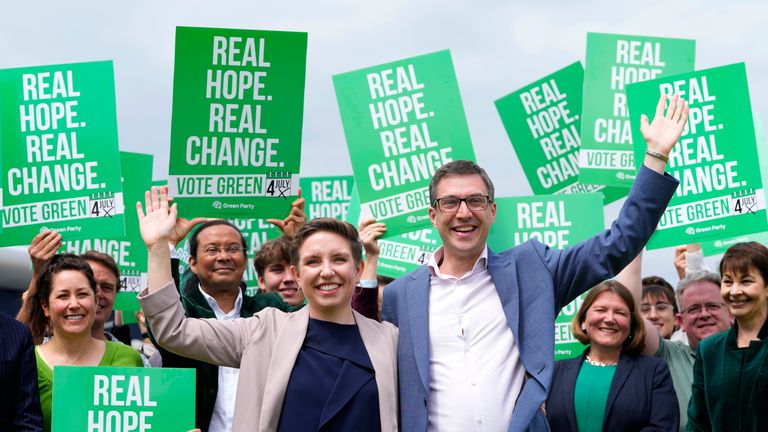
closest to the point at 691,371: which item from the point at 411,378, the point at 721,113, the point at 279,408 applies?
the point at 721,113

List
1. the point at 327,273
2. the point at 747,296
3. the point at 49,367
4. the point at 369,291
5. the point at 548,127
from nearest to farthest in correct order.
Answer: the point at 327,273 → the point at 369,291 → the point at 49,367 → the point at 747,296 → the point at 548,127

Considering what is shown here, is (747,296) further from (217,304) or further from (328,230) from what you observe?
(217,304)

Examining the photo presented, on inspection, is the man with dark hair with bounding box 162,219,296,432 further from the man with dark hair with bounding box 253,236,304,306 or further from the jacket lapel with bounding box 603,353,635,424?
the jacket lapel with bounding box 603,353,635,424

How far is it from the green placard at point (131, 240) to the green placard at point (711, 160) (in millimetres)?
3844

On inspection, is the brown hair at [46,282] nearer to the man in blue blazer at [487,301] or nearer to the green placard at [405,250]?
the man in blue blazer at [487,301]

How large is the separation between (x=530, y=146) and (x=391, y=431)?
211 inches

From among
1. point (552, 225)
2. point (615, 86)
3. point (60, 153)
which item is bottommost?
point (552, 225)

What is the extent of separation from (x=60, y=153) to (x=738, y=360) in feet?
13.8

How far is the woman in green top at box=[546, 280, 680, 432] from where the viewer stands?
20.1 feet

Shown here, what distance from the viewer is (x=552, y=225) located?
7.39 metres

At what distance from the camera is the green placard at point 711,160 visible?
7.11 metres

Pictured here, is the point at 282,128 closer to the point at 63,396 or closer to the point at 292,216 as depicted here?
the point at 292,216

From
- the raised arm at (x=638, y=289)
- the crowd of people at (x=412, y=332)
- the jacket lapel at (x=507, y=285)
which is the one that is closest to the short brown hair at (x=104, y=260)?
the crowd of people at (x=412, y=332)

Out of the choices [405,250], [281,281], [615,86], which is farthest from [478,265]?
[615,86]
